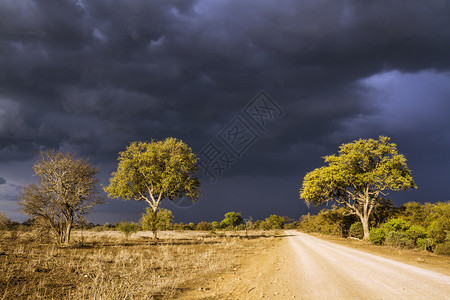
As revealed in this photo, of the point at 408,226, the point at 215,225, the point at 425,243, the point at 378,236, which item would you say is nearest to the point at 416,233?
the point at 425,243

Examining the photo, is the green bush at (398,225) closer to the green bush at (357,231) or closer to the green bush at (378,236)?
the green bush at (378,236)

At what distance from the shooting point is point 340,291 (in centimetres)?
710

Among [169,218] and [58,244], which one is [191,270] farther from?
[169,218]

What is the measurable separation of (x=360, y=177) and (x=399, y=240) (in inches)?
527

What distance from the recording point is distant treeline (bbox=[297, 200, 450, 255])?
67.3ft

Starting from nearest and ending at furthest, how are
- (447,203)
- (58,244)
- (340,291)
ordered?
(340,291)
(58,244)
(447,203)

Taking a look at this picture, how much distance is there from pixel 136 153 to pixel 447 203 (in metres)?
33.0

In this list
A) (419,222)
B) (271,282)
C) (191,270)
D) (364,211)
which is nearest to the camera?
(271,282)

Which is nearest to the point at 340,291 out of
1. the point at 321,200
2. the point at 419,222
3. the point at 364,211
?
the point at 419,222

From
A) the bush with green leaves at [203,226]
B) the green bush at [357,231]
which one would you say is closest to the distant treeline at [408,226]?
the green bush at [357,231]

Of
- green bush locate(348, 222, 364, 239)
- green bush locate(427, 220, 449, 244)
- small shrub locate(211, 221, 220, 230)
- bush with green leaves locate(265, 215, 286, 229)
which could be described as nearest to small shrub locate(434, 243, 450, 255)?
green bush locate(427, 220, 449, 244)

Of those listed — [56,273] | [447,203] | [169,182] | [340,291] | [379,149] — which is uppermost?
[379,149]

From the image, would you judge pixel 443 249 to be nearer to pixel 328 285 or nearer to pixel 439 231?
pixel 439 231

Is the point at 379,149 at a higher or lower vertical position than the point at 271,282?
higher
